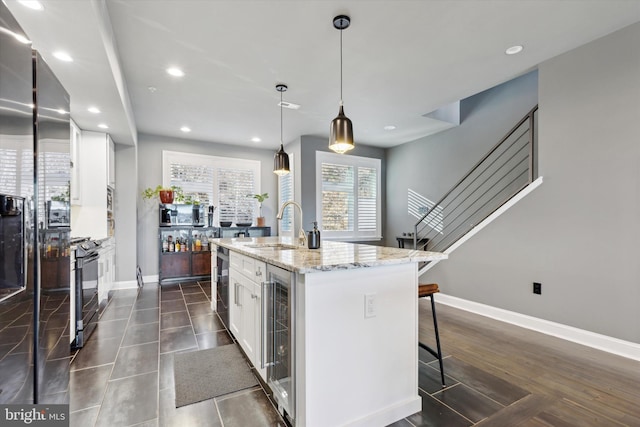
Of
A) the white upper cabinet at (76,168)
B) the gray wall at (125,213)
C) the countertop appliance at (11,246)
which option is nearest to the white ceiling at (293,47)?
the white upper cabinet at (76,168)

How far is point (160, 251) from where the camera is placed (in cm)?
545

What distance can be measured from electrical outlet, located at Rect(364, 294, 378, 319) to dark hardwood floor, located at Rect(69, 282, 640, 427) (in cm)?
69

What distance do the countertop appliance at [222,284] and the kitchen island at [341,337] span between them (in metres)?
1.20

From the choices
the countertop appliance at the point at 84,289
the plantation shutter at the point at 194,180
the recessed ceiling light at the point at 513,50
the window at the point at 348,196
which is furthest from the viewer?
the window at the point at 348,196

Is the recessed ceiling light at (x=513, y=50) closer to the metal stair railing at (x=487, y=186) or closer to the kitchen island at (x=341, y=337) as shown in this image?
the metal stair railing at (x=487, y=186)

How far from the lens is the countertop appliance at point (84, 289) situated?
274 cm

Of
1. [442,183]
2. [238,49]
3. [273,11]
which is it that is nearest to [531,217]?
[442,183]

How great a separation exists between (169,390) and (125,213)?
155 inches

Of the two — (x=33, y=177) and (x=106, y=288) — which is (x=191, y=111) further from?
(x=33, y=177)

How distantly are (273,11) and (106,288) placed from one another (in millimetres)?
4177

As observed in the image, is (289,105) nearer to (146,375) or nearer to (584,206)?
(146,375)

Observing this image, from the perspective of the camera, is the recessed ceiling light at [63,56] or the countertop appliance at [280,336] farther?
the recessed ceiling light at [63,56]

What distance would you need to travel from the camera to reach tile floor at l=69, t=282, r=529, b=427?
179 cm

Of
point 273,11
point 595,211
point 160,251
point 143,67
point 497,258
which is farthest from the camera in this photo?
point 160,251
